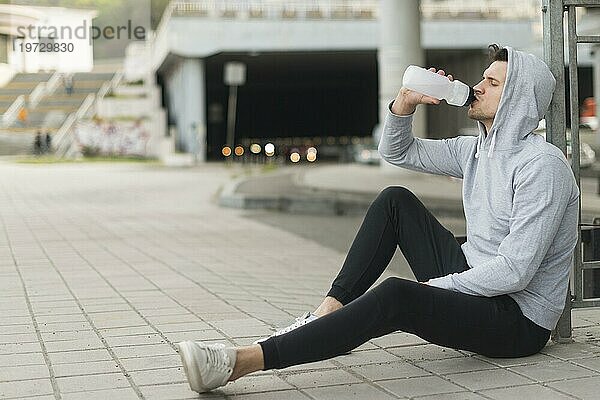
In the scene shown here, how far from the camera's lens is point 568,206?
465 cm

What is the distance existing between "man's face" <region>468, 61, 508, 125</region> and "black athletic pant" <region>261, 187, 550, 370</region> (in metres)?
0.52

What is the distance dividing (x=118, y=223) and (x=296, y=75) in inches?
1531

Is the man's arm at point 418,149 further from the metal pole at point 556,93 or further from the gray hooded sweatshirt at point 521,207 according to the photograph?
the metal pole at point 556,93

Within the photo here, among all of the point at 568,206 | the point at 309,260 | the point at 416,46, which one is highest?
the point at 416,46

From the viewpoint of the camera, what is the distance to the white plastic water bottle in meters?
4.67

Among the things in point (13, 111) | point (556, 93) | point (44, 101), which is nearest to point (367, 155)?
point (44, 101)

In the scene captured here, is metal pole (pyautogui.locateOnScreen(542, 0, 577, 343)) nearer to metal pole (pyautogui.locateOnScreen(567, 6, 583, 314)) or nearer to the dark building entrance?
metal pole (pyautogui.locateOnScreen(567, 6, 583, 314))

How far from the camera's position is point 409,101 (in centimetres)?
484

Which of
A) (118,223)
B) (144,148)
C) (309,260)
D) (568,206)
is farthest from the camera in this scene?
(144,148)

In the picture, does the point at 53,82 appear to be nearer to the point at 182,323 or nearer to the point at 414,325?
the point at 182,323

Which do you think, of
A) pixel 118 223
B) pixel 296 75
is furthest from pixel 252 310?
pixel 296 75

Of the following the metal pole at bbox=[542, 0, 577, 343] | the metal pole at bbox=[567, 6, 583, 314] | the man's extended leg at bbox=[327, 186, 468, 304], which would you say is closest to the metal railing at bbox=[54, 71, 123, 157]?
the metal pole at bbox=[567, 6, 583, 314]

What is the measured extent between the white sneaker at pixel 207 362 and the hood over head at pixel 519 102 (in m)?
1.55

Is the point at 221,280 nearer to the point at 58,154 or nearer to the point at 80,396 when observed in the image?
the point at 80,396
